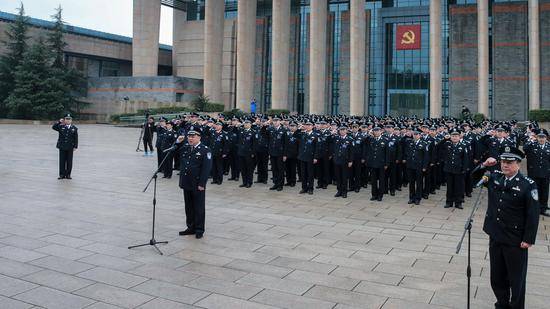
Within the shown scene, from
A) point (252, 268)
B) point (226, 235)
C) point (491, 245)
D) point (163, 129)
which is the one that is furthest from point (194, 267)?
point (163, 129)

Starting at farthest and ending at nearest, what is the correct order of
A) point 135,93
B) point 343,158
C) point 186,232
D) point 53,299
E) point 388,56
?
point 135,93 → point 388,56 → point 343,158 → point 186,232 → point 53,299

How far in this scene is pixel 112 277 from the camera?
A: 6.53 m

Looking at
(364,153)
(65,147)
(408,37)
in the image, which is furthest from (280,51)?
(65,147)

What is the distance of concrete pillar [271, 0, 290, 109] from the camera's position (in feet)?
138

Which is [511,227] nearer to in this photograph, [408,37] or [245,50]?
[245,50]

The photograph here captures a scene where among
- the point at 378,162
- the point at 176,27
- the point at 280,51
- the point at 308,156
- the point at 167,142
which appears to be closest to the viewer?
the point at 378,162

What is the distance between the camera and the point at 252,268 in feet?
23.2

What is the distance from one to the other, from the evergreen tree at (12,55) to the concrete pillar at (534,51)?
4471 cm

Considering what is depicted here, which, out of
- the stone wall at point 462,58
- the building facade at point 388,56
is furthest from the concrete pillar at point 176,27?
the stone wall at point 462,58

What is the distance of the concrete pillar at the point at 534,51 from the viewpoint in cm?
3441

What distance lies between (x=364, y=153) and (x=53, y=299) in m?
10.6

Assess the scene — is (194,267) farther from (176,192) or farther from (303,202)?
(176,192)

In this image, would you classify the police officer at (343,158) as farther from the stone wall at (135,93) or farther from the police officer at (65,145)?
the stone wall at (135,93)

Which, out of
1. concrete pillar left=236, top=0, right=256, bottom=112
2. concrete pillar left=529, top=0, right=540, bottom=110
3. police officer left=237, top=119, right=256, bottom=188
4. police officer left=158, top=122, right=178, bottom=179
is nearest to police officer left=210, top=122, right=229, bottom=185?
police officer left=237, top=119, right=256, bottom=188
